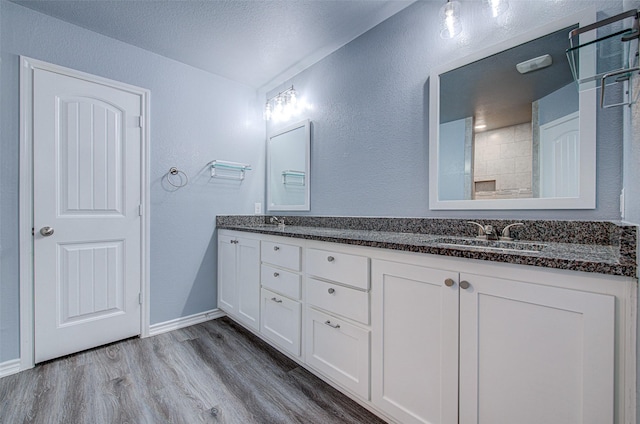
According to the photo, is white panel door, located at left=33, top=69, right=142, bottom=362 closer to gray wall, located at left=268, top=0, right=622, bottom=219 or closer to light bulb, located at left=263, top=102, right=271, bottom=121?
light bulb, located at left=263, top=102, right=271, bottom=121

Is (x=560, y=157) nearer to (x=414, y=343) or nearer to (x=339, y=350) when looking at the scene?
(x=414, y=343)

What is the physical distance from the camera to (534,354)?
851 mm

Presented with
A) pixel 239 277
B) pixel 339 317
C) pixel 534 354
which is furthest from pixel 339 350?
pixel 239 277

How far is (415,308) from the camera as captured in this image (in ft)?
3.72

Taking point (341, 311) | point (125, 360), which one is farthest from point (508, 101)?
point (125, 360)

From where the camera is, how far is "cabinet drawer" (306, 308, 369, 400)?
134 cm

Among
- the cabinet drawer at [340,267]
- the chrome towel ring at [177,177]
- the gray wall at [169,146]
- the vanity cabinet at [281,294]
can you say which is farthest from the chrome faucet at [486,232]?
the chrome towel ring at [177,177]

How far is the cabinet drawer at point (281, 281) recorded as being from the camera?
1714 millimetres

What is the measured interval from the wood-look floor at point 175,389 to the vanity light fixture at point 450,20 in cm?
203

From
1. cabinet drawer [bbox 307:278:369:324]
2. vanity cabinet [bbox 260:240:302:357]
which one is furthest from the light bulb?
cabinet drawer [bbox 307:278:369:324]

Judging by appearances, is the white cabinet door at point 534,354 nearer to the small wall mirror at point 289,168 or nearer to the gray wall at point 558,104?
the gray wall at point 558,104

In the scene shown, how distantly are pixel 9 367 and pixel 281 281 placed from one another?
1.77 metres

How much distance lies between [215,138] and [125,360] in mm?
1927

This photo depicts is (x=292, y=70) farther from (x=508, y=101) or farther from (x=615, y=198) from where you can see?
(x=615, y=198)
